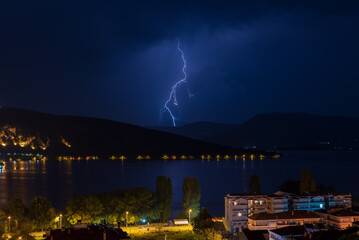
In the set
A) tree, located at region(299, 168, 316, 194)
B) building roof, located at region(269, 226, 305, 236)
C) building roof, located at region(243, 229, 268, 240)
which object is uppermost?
tree, located at region(299, 168, 316, 194)

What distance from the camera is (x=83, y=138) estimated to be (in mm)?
134000

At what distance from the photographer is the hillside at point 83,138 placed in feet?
400

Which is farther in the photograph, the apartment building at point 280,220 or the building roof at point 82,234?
the apartment building at point 280,220

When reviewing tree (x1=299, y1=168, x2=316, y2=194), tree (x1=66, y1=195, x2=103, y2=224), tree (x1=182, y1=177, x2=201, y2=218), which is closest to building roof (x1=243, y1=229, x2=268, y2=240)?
tree (x1=182, y1=177, x2=201, y2=218)

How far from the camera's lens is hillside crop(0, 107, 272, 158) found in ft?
400

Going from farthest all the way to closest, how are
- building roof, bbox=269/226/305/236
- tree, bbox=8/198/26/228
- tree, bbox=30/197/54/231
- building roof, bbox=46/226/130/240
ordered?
1. tree, bbox=8/198/26/228
2. tree, bbox=30/197/54/231
3. building roof, bbox=269/226/305/236
4. building roof, bbox=46/226/130/240

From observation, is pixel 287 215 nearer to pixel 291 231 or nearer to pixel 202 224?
pixel 202 224

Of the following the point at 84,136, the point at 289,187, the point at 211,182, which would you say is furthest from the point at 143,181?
the point at 84,136

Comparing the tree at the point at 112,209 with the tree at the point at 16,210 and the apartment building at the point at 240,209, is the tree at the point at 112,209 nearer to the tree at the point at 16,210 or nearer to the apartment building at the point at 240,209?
the tree at the point at 16,210

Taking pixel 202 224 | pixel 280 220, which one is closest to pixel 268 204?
pixel 280 220

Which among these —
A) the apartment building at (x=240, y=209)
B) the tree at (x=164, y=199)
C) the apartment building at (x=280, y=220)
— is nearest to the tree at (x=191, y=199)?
the tree at (x=164, y=199)

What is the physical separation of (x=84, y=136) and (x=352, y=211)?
4777 inches

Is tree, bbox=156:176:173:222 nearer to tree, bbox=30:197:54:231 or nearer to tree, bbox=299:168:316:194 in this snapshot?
tree, bbox=30:197:54:231

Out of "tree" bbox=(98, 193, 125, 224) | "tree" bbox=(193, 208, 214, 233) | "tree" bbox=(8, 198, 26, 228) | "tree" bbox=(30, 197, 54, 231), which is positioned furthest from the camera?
"tree" bbox=(98, 193, 125, 224)
